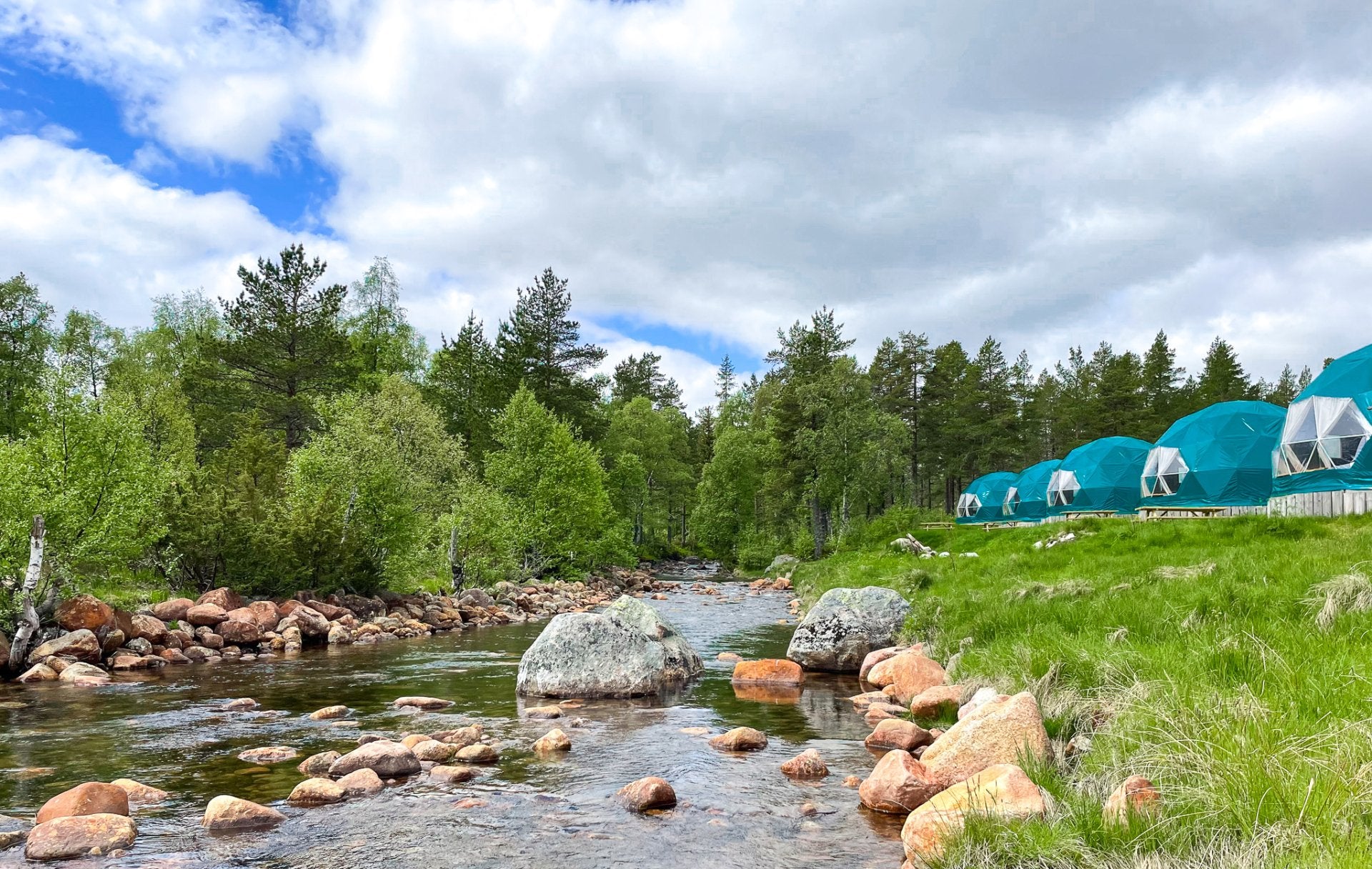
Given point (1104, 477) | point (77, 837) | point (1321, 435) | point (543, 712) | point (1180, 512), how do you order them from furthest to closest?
1. point (1104, 477)
2. point (1180, 512)
3. point (1321, 435)
4. point (543, 712)
5. point (77, 837)

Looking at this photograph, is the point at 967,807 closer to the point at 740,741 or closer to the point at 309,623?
the point at 740,741

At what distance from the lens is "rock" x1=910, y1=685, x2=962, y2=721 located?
10984mm

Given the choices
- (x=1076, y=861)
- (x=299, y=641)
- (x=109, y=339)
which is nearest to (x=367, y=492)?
Result: (x=299, y=641)

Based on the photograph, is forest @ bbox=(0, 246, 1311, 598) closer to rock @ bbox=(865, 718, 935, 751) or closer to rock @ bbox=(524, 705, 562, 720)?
rock @ bbox=(524, 705, 562, 720)

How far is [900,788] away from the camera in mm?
7645

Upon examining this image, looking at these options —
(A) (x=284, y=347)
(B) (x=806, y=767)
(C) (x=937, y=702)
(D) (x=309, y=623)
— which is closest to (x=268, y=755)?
(B) (x=806, y=767)

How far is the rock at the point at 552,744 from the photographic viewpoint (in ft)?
34.1

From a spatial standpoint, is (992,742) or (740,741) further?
(740,741)

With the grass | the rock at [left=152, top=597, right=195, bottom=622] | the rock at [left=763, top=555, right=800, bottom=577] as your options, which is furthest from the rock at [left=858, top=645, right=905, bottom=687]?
the rock at [left=763, top=555, right=800, bottom=577]

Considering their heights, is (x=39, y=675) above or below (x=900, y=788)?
above

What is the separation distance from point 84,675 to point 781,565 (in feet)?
142

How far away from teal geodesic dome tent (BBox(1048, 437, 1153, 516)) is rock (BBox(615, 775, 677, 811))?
39.5 metres

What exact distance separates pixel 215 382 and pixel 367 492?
23.9 m

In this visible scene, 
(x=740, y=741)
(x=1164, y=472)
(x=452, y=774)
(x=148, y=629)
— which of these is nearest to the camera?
(x=452, y=774)
